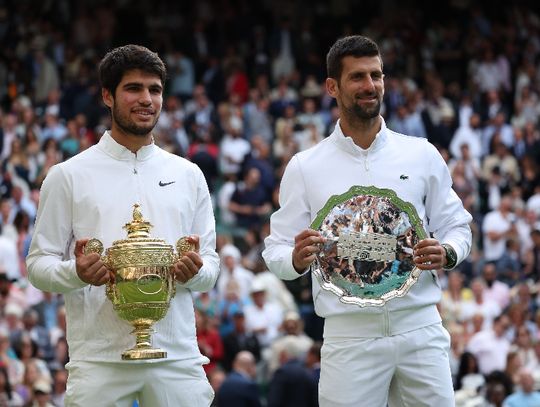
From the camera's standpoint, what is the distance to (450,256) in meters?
7.45

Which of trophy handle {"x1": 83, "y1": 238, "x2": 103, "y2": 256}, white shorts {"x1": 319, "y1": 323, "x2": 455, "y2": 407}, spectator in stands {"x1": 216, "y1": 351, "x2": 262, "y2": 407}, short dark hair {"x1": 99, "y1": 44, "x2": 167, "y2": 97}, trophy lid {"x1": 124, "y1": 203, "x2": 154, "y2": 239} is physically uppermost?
short dark hair {"x1": 99, "y1": 44, "x2": 167, "y2": 97}

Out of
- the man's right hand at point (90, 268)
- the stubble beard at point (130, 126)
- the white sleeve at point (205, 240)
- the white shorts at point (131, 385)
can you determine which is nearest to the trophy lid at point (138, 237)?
the man's right hand at point (90, 268)

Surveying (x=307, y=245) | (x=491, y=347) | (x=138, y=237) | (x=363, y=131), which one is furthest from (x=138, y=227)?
(x=491, y=347)

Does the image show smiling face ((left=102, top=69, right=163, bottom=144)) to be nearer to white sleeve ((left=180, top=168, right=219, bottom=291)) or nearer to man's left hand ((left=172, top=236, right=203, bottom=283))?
white sleeve ((left=180, top=168, right=219, bottom=291))

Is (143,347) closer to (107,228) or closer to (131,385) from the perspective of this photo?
(131,385)

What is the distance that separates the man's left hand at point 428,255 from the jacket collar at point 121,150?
1.36 m

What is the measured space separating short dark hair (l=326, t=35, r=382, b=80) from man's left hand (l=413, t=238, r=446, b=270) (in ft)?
3.32

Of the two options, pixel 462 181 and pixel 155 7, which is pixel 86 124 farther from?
pixel 155 7

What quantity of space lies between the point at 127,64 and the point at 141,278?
43.0 inches

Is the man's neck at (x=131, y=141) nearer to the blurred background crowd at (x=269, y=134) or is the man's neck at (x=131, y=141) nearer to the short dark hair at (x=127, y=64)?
the short dark hair at (x=127, y=64)

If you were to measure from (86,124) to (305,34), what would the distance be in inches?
278

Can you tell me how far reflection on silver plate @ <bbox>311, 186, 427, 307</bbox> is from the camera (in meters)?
7.46

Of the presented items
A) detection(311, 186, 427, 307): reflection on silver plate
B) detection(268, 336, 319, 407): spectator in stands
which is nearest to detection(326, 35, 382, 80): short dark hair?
detection(311, 186, 427, 307): reflection on silver plate

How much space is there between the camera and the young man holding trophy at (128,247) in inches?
278
